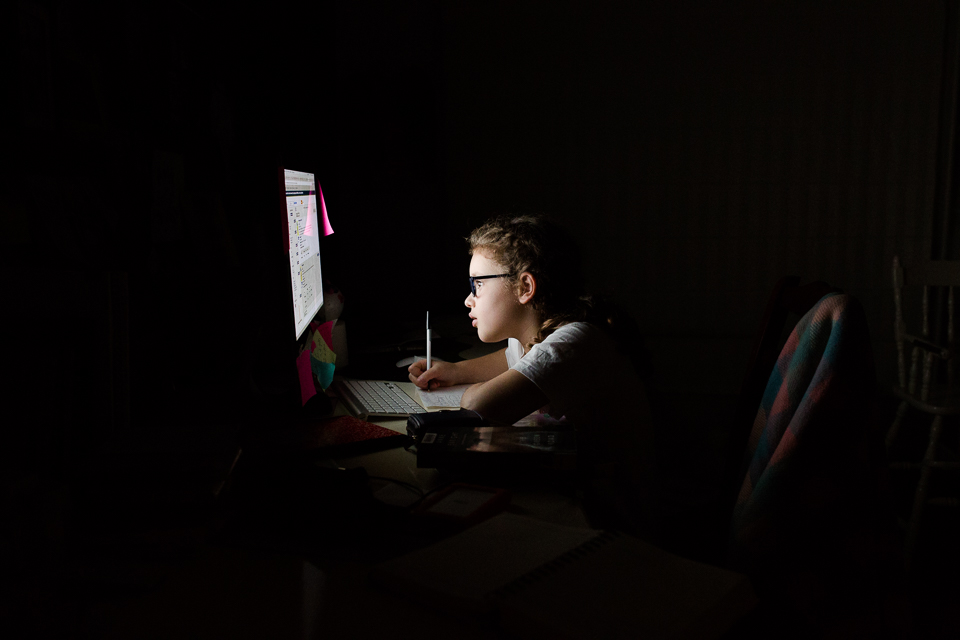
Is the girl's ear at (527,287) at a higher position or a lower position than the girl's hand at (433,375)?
higher

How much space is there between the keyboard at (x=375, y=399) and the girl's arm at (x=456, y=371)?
6cm

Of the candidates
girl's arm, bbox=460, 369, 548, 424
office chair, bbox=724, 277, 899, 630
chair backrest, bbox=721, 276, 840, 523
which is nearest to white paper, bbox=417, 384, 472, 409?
girl's arm, bbox=460, 369, 548, 424

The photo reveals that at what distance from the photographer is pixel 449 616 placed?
632 millimetres

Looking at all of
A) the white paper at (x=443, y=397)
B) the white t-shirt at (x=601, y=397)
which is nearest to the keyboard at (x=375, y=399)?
the white paper at (x=443, y=397)

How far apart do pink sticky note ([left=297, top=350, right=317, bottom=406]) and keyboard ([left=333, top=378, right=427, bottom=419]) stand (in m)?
0.09

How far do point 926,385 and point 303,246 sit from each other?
2225 millimetres

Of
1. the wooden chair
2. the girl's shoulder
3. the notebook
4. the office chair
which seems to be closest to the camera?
the notebook

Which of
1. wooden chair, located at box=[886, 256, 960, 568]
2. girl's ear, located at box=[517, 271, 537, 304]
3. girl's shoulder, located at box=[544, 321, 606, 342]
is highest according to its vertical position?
girl's ear, located at box=[517, 271, 537, 304]

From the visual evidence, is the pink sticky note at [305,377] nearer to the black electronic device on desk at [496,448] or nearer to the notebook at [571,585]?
the black electronic device on desk at [496,448]

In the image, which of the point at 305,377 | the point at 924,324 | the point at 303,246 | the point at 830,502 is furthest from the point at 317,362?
the point at 924,324

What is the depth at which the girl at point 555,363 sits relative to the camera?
4.40 ft

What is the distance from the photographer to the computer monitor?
1.33 metres

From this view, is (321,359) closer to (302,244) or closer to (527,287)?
(302,244)

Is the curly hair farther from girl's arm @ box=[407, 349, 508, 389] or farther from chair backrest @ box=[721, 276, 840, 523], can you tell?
chair backrest @ box=[721, 276, 840, 523]
